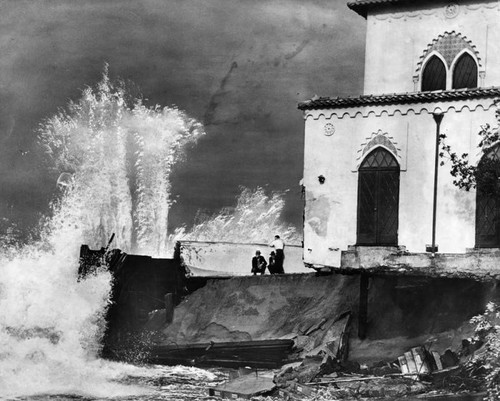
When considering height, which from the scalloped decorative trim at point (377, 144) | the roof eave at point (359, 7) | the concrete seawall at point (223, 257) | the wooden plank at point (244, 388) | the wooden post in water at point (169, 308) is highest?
the roof eave at point (359, 7)

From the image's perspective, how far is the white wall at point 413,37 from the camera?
117 ft

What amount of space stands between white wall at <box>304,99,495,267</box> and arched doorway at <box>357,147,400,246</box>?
0.63 ft

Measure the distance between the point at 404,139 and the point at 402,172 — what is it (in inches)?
35.0

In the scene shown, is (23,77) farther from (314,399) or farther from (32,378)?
(314,399)

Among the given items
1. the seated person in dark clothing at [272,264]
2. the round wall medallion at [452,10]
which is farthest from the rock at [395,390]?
the round wall medallion at [452,10]

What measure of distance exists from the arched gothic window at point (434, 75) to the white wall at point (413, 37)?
1.11 feet

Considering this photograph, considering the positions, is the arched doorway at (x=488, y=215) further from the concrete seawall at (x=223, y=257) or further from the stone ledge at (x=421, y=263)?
the concrete seawall at (x=223, y=257)

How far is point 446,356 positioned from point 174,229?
28587mm

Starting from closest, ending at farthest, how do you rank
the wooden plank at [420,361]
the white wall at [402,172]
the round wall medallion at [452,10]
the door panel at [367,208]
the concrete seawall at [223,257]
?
the wooden plank at [420,361] → the white wall at [402,172] → the door panel at [367,208] → the round wall medallion at [452,10] → the concrete seawall at [223,257]

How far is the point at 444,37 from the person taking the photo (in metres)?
36.1

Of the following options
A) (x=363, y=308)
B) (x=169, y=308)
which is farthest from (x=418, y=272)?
(x=169, y=308)

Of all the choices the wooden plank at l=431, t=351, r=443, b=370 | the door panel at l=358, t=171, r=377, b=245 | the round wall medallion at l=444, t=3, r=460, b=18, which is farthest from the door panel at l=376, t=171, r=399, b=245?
the wooden plank at l=431, t=351, r=443, b=370

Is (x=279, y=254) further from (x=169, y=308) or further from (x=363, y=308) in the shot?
(x=363, y=308)

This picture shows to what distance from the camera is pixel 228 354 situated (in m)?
32.8
